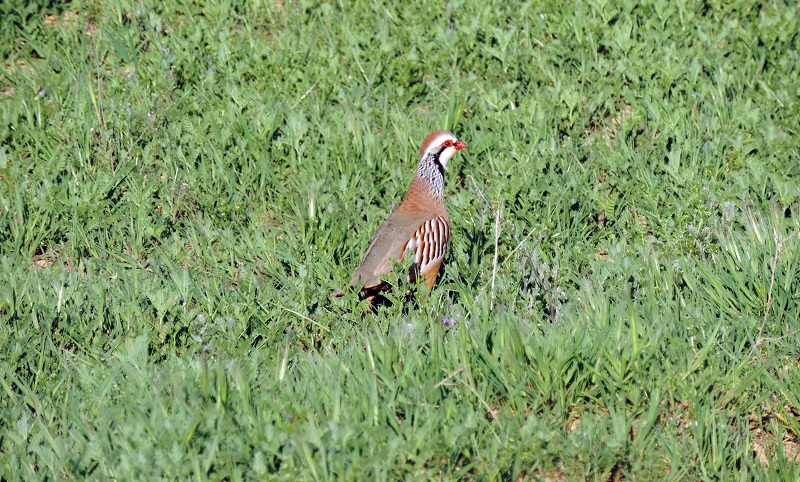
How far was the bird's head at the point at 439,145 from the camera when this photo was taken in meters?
5.66

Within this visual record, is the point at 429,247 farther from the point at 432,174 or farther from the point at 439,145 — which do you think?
the point at 439,145

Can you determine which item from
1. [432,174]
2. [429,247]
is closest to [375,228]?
[432,174]

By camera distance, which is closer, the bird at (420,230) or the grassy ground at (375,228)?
the grassy ground at (375,228)

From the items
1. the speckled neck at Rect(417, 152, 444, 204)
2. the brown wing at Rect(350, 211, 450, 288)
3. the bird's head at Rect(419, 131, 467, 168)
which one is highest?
the bird's head at Rect(419, 131, 467, 168)

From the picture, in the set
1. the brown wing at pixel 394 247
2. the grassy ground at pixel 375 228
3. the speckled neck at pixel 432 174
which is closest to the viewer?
the grassy ground at pixel 375 228

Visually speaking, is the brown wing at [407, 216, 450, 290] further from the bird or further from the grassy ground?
the grassy ground

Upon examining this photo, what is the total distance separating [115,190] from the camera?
5.85m

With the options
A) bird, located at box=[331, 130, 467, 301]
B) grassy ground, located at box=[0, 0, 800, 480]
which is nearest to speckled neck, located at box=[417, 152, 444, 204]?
bird, located at box=[331, 130, 467, 301]

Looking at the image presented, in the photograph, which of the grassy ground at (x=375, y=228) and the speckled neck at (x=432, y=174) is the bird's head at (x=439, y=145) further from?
the grassy ground at (x=375, y=228)

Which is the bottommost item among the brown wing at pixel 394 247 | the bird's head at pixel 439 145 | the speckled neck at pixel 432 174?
the brown wing at pixel 394 247

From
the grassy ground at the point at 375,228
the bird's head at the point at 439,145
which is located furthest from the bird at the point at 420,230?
the grassy ground at the point at 375,228

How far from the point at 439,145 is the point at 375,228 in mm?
649

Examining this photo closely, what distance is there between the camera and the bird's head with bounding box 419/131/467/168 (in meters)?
5.66

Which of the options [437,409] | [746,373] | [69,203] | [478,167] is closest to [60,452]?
[437,409]
